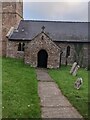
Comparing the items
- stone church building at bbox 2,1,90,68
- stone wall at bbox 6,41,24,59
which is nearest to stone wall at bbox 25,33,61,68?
stone church building at bbox 2,1,90,68

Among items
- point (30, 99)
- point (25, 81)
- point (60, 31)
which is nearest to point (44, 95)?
point (30, 99)

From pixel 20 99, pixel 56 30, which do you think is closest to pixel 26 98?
pixel 20 99

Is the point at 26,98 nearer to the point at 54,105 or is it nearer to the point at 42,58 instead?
the point at 54,105

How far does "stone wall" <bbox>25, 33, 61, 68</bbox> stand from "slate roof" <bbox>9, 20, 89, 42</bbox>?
12.5 ft

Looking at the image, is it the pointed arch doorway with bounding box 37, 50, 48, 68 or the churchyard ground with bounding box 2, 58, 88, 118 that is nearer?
the churchyard ground with bounding box 2, 58, 88, 118

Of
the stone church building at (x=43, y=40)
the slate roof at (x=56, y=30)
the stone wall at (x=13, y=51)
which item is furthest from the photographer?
the stone wall at (x=13, y=51)

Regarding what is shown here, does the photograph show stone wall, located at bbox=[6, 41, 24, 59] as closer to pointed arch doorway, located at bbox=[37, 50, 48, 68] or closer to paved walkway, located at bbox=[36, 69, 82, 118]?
pointed arch doorway, located at bbox=[37, 50, 48, 68]

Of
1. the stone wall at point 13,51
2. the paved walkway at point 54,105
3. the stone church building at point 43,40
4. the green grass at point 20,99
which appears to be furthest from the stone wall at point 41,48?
the paved walkway at point 54,105

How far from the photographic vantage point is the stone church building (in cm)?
3759

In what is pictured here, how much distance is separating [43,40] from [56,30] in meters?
6.13

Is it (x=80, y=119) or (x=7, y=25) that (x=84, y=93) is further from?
(x=7, y=25)

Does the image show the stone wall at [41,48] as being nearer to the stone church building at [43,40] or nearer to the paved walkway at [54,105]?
the stone church building at [43,40]

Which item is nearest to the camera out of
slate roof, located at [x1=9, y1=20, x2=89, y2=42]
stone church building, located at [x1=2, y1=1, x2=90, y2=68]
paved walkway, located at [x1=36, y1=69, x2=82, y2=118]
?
paved walkway, located at [x1=36, y1=69, x2=82, y2=118]

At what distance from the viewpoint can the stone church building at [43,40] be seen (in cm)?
3759
